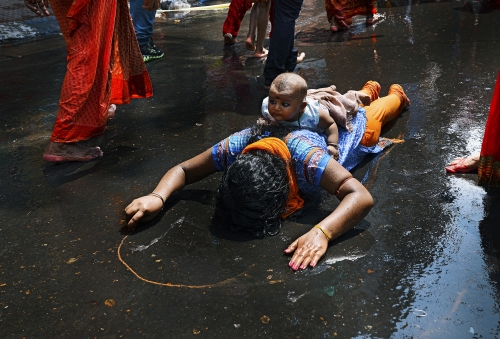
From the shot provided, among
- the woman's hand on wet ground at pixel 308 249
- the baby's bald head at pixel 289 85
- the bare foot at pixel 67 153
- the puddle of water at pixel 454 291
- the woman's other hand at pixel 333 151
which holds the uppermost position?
the baby's bald head at pixel 289 85

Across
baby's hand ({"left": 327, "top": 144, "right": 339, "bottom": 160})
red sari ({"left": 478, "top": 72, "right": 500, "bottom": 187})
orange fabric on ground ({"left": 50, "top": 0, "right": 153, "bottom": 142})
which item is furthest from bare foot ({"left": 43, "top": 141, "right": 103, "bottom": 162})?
red sari ({"left": 478, "top": 72, "right": 500, "bottom": 187})

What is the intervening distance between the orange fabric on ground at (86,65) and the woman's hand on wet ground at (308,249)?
6.23 feet

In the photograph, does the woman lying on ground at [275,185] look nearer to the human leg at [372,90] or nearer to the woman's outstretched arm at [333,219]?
the woman's outstretched arm at [333,219]

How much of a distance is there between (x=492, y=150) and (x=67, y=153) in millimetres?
2780

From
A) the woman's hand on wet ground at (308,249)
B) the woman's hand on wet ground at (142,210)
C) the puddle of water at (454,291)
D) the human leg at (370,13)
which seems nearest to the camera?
the puddle of water at (454,291)

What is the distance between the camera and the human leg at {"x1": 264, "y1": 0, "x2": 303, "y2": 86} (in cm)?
504

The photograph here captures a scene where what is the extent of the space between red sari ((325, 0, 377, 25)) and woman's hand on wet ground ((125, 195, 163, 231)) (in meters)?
5.12

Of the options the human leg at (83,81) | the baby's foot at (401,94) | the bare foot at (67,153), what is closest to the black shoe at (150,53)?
the human leg at (83,81)

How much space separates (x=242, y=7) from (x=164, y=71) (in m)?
1.74

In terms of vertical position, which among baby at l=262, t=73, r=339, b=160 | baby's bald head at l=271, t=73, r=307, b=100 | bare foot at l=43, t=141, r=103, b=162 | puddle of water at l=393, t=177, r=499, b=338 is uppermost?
baby's bald head at l=271, t=73, r=307, b=100

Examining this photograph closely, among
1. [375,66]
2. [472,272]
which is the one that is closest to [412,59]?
[375,66]

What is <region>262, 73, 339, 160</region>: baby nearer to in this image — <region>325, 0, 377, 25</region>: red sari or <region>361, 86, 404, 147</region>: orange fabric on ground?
<region>361, 86, 404, 147</region>: orange fabric on ground

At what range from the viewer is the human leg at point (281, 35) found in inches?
199

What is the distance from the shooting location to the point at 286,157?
3.04 m
